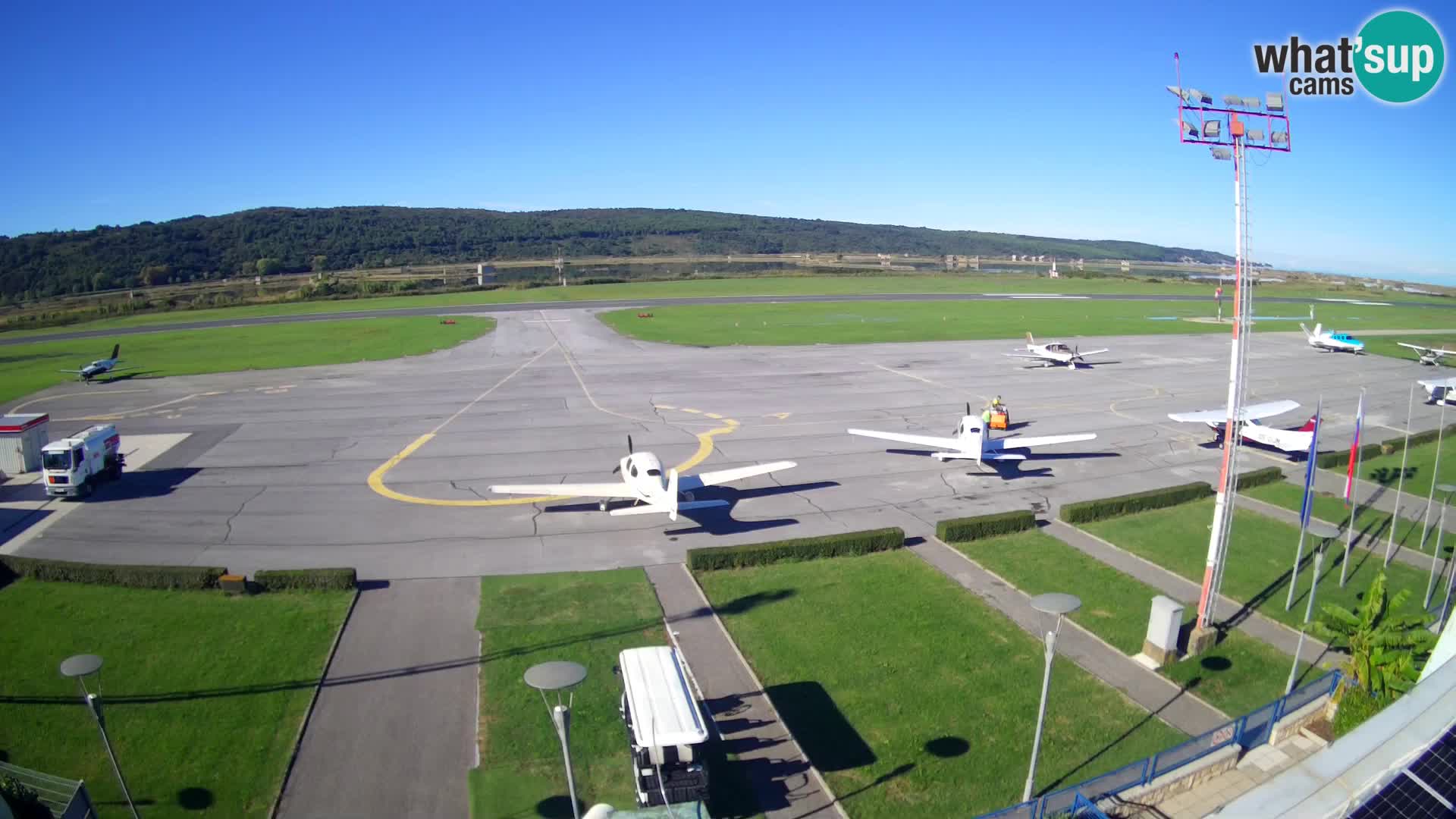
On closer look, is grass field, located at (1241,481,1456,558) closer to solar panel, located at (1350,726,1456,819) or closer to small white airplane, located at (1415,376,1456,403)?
small white airplane, located at (1415,376,1456,403)

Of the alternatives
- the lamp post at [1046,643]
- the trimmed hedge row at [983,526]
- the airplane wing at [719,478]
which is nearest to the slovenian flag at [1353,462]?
the trimmed hedge row at [983,526]

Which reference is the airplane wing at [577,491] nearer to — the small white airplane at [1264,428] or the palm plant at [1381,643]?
the palm plant at [1381,643]

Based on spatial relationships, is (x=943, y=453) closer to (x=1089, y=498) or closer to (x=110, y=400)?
(x=1089, y=498)

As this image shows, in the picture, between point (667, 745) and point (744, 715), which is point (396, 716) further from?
point (744, 715)

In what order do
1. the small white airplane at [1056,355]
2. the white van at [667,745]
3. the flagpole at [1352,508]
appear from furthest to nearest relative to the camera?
the small white airplane at [1056,355], the flagpole at [1352,508], the white van at [667,745]

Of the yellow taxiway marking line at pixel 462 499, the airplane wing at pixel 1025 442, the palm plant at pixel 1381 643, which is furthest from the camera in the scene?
the airplane wing at pixel 1025 442

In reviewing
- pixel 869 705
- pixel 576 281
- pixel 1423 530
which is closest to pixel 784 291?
pixel 576 281

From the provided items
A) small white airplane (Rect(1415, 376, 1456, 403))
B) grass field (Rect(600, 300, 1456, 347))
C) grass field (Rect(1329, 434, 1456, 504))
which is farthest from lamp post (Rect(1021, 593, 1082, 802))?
grass field (Rect(600, 300, 1456, 347))

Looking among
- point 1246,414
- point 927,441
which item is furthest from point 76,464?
point 1246,414
